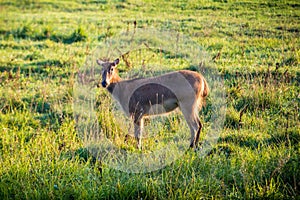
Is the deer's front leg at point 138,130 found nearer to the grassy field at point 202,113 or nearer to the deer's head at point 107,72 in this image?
the grassy field at point 202,113

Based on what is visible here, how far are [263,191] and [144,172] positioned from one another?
137 centimetres

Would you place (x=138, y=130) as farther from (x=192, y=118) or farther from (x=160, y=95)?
(x=192, y=118)

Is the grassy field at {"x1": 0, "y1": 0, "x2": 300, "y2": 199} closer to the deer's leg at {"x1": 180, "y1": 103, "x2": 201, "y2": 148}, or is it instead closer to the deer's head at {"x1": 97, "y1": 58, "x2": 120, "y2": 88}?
the deer's leg at {"x1": 180, "y1": 103, "x2": 201, "y2": 148}

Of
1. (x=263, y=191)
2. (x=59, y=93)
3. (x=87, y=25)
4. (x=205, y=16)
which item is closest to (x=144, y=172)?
(x=263, y=191)

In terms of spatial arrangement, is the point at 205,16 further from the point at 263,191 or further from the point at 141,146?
the point at 263,191

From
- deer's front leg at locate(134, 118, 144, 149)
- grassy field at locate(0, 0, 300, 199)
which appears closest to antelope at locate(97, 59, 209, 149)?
deer's front leg at locate(134, 118, 144, 149)

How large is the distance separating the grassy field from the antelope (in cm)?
34

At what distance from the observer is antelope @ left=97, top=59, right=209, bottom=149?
6.07m

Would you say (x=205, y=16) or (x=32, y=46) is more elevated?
(x=205, y=16)

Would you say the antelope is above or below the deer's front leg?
above

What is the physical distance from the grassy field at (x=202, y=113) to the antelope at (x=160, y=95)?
0.34 metres

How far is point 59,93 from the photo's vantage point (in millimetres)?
7664

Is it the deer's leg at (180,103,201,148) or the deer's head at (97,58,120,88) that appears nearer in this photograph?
the deer's leg at (180,103,201,148)

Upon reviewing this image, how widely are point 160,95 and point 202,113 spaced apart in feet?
2.93
